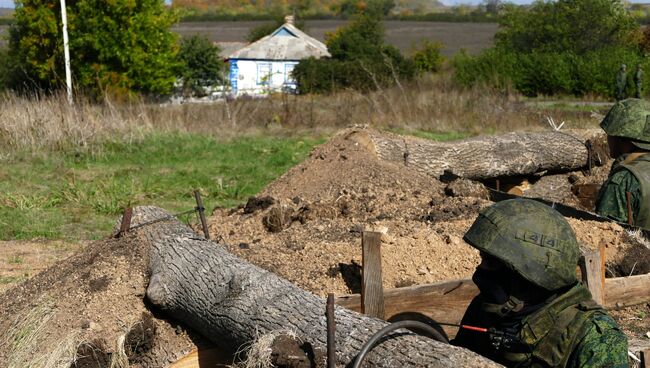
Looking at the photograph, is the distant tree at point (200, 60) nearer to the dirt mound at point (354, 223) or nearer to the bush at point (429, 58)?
the bush at point (429, 58)

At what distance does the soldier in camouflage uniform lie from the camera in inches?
131

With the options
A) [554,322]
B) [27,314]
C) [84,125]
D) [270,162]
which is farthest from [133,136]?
[554,322]

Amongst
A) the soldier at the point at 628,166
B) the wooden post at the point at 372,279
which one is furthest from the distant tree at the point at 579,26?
the wooden post at the point at 372,279

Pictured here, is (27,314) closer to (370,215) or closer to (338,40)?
(370,215)

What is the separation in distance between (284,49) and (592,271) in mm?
44220

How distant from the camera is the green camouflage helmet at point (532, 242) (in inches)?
134

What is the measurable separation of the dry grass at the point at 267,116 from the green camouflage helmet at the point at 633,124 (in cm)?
1073

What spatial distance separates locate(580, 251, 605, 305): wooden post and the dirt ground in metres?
0.60

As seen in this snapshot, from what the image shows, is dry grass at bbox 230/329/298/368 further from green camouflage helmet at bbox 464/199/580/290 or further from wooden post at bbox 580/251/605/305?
wooden post at bbox 580/251/605/305

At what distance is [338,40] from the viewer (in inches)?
1587

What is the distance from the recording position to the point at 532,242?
3.43m

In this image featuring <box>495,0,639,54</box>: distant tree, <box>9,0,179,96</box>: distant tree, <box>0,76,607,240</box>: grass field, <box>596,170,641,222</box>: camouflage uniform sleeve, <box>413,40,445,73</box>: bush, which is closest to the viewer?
<box>596,170,641,222</box>: camouflage uniform sleeve

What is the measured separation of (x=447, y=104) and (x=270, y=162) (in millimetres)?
7050

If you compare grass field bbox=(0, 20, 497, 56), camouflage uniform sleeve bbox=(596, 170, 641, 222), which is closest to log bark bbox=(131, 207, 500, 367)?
camouflage uniform sleeve bbox=(596, 170, 641, 222)
